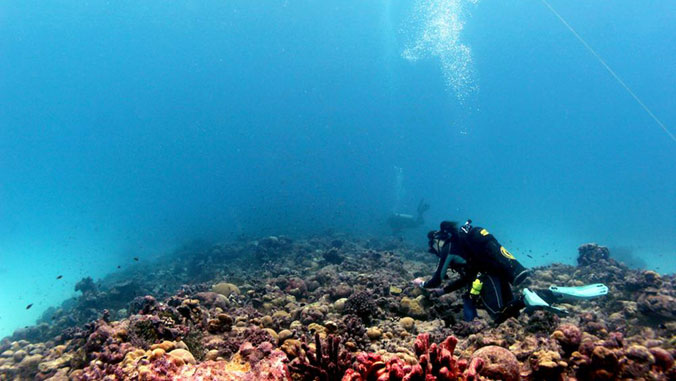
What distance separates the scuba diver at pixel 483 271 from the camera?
287 inches

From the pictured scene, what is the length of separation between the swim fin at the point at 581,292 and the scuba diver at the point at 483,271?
3032 mm

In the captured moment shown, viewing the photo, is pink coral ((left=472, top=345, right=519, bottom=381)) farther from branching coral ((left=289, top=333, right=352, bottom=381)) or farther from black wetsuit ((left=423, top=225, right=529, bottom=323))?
black wetsuit ((left=423, top=225, right=529, bottom=323))

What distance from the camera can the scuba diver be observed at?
7277mm

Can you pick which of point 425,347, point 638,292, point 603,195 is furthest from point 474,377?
point 603,195

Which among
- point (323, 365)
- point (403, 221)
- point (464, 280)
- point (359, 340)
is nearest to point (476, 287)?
point (464, 280)

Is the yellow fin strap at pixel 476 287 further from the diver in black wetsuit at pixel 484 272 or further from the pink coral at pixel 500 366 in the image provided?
the pink coral at pixel 500 366

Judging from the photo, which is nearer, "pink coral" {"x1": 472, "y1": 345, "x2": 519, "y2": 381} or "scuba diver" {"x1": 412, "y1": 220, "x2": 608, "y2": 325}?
"pink coral" {"x1": 472, "y1": 345, "x2": 519, "y2": 381}

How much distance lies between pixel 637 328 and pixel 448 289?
5068 millimetres

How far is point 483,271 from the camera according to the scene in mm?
7570

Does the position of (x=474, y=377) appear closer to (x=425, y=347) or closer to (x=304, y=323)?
(x=425, y=347)

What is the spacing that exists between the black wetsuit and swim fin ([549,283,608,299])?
13.6ft

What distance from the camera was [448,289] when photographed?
798 cm

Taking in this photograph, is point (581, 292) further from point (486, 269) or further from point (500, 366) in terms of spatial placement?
point (500, 366)

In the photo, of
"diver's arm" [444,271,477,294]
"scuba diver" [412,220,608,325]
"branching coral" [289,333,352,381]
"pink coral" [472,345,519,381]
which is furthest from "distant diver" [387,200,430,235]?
"branching coral" [289,333,352,381]
